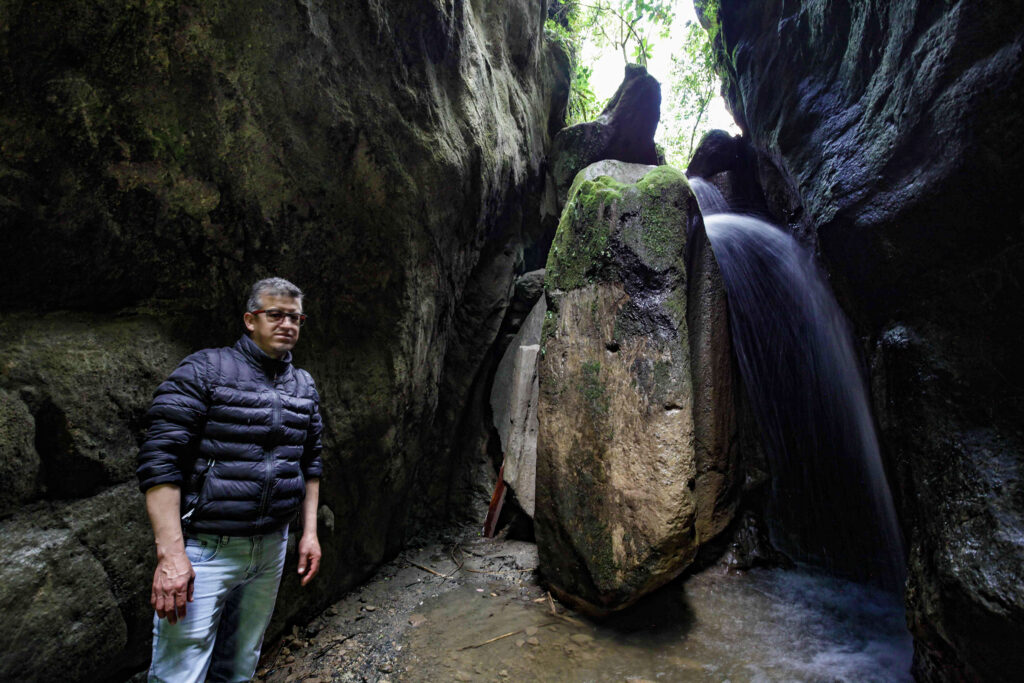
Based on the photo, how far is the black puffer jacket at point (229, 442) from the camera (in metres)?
1.83

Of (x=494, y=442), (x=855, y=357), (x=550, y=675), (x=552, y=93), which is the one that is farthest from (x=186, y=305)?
(x=552, y=93)

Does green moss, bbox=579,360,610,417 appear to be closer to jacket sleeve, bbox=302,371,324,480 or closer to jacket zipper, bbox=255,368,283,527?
jacket sleeve, bbox=302,371,324,480

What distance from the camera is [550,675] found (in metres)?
2.77

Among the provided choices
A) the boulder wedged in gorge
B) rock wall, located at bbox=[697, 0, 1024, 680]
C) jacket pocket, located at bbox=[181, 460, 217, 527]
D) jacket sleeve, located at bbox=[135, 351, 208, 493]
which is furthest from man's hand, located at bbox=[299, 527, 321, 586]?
rock wall, located at bbox=[697, 0, 1024, 680]

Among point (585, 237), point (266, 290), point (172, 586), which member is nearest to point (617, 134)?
point (585, 237)

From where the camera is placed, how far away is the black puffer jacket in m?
1.83

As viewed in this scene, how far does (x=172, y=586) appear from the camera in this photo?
1679 mm

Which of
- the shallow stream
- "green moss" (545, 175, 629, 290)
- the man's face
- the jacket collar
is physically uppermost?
"green moss" (545, 175, 629, 290)

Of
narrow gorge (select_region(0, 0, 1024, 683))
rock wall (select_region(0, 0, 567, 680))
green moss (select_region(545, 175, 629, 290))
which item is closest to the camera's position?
rock wall (select_region(0, 0, 567, 680))

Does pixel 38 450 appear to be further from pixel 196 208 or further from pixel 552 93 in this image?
pixel 552 93

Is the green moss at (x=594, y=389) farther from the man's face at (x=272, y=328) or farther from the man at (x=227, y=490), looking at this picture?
the man's face at (x=272, y=328)

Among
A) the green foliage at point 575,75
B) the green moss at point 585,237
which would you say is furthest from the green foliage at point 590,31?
the green moss at point 585,237

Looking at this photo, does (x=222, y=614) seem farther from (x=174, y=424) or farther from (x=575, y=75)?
(x=575, y=75)

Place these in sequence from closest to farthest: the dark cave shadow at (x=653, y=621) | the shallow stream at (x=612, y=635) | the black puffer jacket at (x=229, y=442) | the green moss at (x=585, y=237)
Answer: the black puffer jacket at (x=229, y=442), the shallow stream at (x=612, y=635), the dark cave shadow at (x=653, y=621), the green moss at (x=585, y=237)
